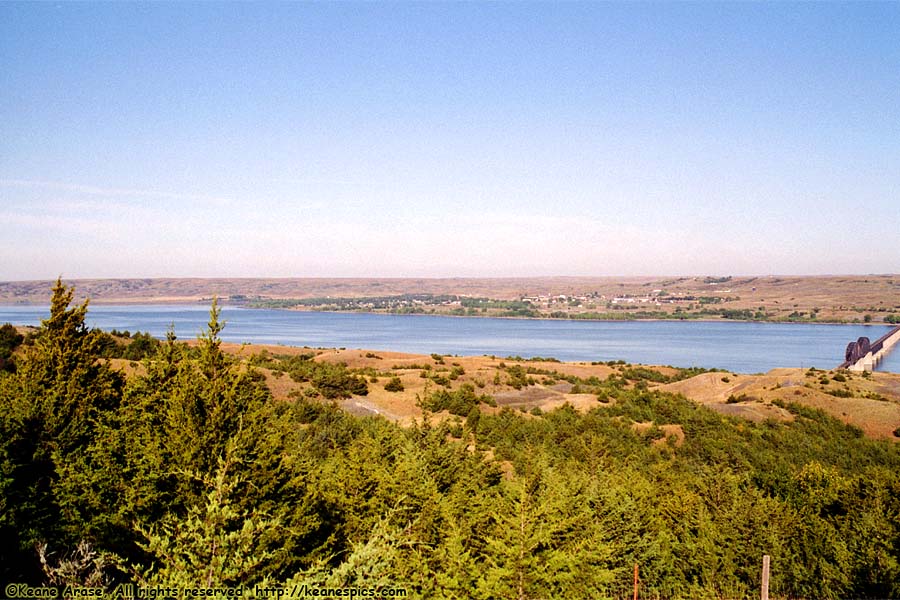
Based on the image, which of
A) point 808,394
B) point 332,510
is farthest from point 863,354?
point 332,510

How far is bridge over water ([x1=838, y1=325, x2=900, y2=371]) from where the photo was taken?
7236cm

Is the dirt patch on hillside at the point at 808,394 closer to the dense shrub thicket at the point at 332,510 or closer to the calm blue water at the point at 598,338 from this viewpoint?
the dense shrub thicket at the point at 332,510

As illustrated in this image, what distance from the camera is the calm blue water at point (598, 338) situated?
88.8 metres

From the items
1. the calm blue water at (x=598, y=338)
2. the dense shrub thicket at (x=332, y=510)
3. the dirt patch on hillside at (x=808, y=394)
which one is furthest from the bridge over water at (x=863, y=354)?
the dense shrub thicket at (x=332, y=510)

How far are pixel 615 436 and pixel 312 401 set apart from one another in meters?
14.3

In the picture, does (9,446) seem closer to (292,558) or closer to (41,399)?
(41,399)

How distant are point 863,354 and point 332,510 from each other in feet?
283

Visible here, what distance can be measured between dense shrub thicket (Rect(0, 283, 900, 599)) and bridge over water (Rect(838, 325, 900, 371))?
61.4m

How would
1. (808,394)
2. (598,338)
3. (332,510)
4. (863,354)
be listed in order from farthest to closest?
1. (598,338)
2. (863,354)
3. (808,394)
4. (332,510)

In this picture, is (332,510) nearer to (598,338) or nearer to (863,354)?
(863,354)

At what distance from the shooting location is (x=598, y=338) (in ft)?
395

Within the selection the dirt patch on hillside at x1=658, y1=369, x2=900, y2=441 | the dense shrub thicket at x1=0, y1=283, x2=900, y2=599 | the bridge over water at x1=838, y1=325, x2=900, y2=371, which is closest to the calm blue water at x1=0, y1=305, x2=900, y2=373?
the bridge over water at x1=838, y1=325, x2=900, y2=371

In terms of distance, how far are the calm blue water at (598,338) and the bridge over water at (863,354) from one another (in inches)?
78.9

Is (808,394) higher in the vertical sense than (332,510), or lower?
lower
